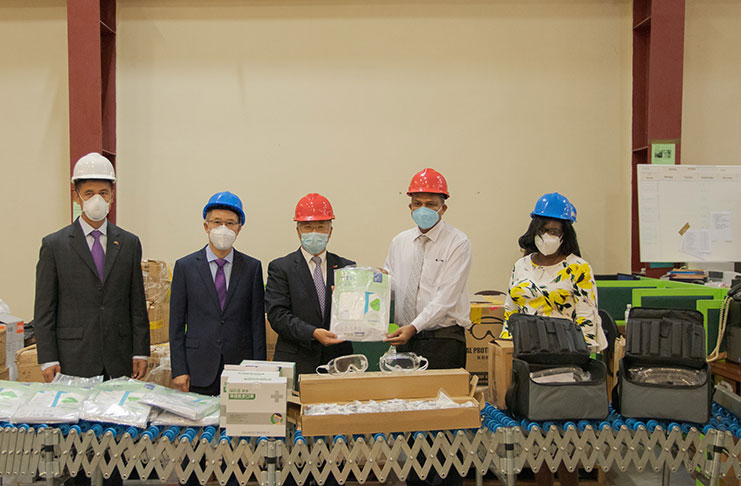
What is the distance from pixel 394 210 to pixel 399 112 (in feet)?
3.05

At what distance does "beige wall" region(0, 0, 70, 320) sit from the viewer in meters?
5.10

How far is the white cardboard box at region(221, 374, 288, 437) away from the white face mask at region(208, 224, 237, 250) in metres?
0.88

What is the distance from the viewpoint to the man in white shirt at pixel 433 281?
2.85 meters

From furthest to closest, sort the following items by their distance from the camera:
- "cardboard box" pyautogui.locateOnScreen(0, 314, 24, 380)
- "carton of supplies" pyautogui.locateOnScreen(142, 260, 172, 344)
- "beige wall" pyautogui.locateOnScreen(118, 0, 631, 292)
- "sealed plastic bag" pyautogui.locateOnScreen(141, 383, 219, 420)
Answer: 1. "beige wall" pyautogui.locateOnScreen(118, 0, 631, 292)
2. "carton of supplies" pyautogui.locateOnScreen(142, 260, 172, 344)
3. "cardboard box" pyautogui.locateOnScreen(0, 314, 24, 380)
4. "sealed plastic bag" pyautogui.locateOnScreen(141, 383, 219, 420)

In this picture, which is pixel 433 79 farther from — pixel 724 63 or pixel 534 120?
pixel 724 63

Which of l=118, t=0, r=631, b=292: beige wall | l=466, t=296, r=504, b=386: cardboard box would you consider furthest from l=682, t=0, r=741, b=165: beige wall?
l=466, t=296, r=504, b=386: cardboard box

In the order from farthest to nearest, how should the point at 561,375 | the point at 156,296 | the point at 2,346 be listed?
the point at 156,296
the point at 2,346
the point at 561,375

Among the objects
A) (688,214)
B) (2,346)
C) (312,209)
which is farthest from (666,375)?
(2,346)

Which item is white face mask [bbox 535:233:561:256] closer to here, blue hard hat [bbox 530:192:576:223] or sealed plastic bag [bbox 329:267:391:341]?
blue hard hat [bbox 530:192:576:223]

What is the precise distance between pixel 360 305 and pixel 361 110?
120 inches

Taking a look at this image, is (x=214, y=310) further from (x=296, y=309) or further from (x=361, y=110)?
(x=361, y=110)

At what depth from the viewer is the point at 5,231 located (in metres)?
5.13

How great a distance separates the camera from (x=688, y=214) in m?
4.65

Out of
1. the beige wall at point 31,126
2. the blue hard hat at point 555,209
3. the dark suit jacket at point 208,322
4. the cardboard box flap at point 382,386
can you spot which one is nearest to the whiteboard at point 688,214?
the blue hard hat at point 555,209
